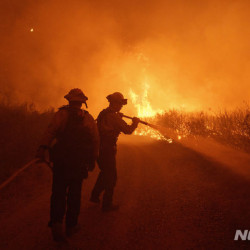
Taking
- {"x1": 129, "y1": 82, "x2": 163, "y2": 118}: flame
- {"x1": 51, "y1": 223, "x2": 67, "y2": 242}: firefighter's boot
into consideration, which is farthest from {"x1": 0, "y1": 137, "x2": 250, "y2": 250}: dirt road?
{"x1": 129, "y1": 82, "x2": 163, "y2": 118}: flame

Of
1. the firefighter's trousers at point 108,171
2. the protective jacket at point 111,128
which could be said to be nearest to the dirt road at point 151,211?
the firefighter's trousers at point 108,171

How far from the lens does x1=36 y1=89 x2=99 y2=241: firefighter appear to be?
324 centimetres

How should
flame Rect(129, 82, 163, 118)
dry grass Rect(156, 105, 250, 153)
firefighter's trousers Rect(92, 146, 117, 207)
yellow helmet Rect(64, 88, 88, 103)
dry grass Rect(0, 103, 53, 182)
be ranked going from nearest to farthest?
yellow helmet Rect(64, 88, 88, 103)
firefighter's trousers Rect(92, 146, 117, 207)
dry grass Rect(0, 103, 53, 182)
dry grass Rect(156, 105, 250, 153)
flame Rect(129, 82, 163, 118)

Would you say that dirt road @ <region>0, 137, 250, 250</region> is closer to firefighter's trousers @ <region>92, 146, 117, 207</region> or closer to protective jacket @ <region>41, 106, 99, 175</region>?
firefighter's trousers @ <region>92, 146, 117, 207</region>

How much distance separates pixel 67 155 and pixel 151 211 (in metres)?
1.86

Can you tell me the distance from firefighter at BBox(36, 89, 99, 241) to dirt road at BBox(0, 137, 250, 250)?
332 mm

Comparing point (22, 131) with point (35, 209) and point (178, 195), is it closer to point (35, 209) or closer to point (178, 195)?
point (35, 209)

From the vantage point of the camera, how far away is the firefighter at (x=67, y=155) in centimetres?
324

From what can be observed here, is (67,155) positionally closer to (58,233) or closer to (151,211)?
(58,233)

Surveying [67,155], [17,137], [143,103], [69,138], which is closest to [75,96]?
[69,138]

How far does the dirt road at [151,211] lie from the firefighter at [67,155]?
33 cm

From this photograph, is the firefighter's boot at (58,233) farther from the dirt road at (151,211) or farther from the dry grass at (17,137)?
the dry grass at (17,137)

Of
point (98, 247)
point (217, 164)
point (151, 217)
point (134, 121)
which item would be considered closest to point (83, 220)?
point (98, 247)

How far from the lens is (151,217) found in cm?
395
